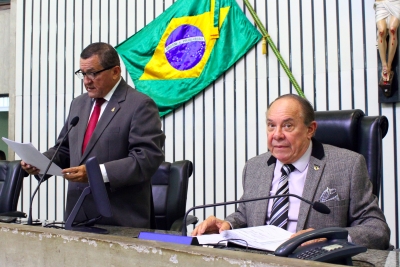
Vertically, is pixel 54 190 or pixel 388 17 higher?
pixel 388 17

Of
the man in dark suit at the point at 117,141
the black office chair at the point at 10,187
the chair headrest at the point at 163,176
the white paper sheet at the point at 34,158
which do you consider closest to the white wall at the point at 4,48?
the black office chair at the point at 10,187

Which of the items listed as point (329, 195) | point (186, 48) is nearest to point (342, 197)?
point (329, 195)

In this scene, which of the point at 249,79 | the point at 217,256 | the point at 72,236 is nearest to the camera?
the point at 217,256

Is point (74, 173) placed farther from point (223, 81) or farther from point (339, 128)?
point (223, 81)

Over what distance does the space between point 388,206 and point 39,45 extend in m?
3.53

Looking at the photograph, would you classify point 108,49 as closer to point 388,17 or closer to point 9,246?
point 9,246

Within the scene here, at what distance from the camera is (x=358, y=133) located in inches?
74.9

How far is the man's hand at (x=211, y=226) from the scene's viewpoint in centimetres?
158

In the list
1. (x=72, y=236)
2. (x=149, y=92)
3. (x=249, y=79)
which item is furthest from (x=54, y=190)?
(x=72, y=236)

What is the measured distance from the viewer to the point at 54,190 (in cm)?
457

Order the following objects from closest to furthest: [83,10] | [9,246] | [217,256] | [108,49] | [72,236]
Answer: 1. [217,256]
2. [72,236]
3. [9,246]
4. [108,49]
5. [83,10]

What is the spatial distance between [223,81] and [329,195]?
243cm

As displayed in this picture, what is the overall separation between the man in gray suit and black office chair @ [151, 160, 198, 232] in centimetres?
93

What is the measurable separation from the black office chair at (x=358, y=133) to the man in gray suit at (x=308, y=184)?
0.45ft
